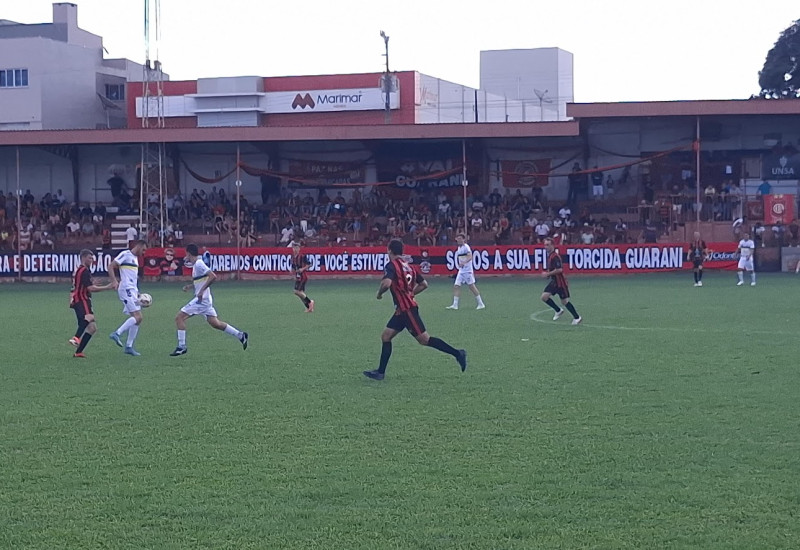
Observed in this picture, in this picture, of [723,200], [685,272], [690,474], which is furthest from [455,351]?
[723,200]

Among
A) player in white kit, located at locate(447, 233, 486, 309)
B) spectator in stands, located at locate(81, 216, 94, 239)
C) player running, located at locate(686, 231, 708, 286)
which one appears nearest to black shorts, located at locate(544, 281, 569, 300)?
player in white kit, located at locate(447, 233, 486, 309)

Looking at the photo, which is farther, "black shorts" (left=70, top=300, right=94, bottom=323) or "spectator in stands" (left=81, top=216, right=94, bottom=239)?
"spectator in stands" (left=81, top=216, right=94, bottom=239)

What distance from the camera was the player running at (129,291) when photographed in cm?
1639

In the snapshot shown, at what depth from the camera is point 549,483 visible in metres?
7.75

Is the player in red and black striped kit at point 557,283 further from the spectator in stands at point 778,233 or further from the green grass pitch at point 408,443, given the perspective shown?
the spectator in stands at point 778,233

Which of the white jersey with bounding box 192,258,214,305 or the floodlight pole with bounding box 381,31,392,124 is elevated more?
the floodlight pole with bounding box 381,31,392,124

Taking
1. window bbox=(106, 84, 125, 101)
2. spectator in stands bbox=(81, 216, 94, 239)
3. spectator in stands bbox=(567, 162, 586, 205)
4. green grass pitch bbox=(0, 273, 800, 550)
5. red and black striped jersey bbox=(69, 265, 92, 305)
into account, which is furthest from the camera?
window bbox=(106, 84, 125, 101)

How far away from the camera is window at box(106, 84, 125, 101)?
65.1 m

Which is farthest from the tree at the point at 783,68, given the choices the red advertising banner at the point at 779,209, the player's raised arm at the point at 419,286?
the player's raised arm at the point at 419,286

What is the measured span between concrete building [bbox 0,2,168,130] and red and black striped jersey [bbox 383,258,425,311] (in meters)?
51.4

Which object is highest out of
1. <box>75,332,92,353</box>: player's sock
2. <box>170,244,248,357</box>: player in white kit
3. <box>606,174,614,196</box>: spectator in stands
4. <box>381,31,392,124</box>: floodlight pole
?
<box>381,31,392,124</box>: floodlight pole

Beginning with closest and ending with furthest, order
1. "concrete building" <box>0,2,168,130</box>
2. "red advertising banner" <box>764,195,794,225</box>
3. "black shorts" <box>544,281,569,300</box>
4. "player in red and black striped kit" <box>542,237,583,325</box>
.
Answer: "player in red and black striped kit" <box>542,237,583,325</box>, "black shorts" <box>544,281,569,300</box>, "red advertising banner" <box>764,195,794,225</box>, "concrete building" <box>0,2,168,130</box>

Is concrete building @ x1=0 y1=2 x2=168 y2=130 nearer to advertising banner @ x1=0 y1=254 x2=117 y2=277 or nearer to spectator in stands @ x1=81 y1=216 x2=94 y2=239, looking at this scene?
spectator in stands @ x1=81 y1=216 x2=94 y2=239

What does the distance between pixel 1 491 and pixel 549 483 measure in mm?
4003
